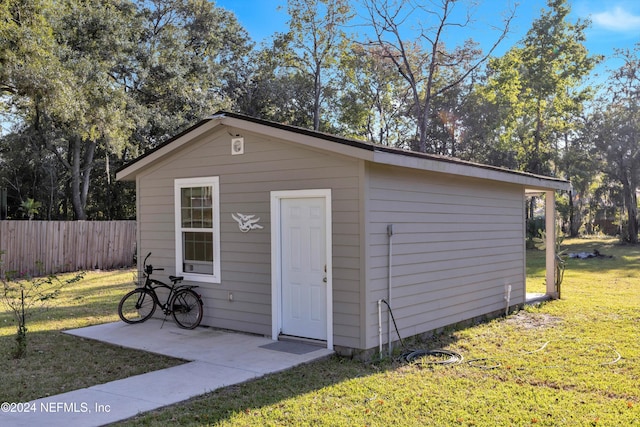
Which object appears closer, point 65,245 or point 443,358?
point 443,358

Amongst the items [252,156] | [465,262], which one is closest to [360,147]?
[252,156]

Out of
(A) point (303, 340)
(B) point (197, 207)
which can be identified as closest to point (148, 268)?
(B) point (197, 207)

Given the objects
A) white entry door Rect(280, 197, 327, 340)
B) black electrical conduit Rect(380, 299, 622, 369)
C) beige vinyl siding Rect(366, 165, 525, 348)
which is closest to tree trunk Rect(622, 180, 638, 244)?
beige vinyl siding Rect(366, 165, 525, 348)

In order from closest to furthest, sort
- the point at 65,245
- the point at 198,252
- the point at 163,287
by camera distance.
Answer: the point at 198,252, the point at 163,287, the point at 65,245

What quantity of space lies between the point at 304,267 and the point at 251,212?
1.14m

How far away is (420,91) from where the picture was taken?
96.8ft

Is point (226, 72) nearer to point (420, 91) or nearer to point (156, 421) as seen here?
point (420, 91)

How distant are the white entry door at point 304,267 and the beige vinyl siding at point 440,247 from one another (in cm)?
70

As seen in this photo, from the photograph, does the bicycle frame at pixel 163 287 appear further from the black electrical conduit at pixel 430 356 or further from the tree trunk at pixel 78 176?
the tree trunk at pixel 78 176

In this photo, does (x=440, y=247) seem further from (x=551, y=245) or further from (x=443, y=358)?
(x=551, y=245)

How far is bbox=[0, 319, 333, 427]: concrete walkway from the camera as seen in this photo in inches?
170

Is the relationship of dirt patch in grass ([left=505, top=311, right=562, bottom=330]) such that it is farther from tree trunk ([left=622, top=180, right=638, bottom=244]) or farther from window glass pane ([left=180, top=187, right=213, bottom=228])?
tree trunk ([left=622, top=180, right=638, bottom=244])

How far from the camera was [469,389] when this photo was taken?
5.05 meters

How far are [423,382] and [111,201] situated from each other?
2583cm
